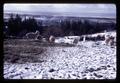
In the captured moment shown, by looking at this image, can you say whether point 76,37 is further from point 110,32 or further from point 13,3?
point 13,3

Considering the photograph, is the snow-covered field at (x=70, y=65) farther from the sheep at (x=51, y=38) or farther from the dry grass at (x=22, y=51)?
the sheep at (x=51, y=38)

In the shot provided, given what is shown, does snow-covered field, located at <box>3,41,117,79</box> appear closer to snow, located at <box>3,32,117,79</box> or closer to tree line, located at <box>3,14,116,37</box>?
snow, located at <box>3,32,117,79</box>

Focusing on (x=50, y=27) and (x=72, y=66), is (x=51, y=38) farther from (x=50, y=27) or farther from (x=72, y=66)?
(x=72, y=66)

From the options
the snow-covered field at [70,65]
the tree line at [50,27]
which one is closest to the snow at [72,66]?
the snow-covered field at [70,65]

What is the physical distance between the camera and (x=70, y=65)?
1.69m

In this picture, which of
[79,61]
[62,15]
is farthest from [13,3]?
[79,61]

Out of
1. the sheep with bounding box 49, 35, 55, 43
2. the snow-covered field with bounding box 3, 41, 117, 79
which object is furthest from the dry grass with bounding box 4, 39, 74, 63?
the sheep with bounding box 49, 35, 55, 43

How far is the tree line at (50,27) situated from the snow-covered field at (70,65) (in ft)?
0.51

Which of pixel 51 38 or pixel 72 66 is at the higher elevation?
pixel 51 38

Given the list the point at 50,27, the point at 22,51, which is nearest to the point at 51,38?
the point at 50,27

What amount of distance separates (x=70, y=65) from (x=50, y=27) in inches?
17.8

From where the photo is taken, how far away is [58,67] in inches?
66.2

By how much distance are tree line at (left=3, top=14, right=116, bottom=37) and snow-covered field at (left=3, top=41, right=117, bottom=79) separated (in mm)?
155

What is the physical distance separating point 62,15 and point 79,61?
52 centimetres
